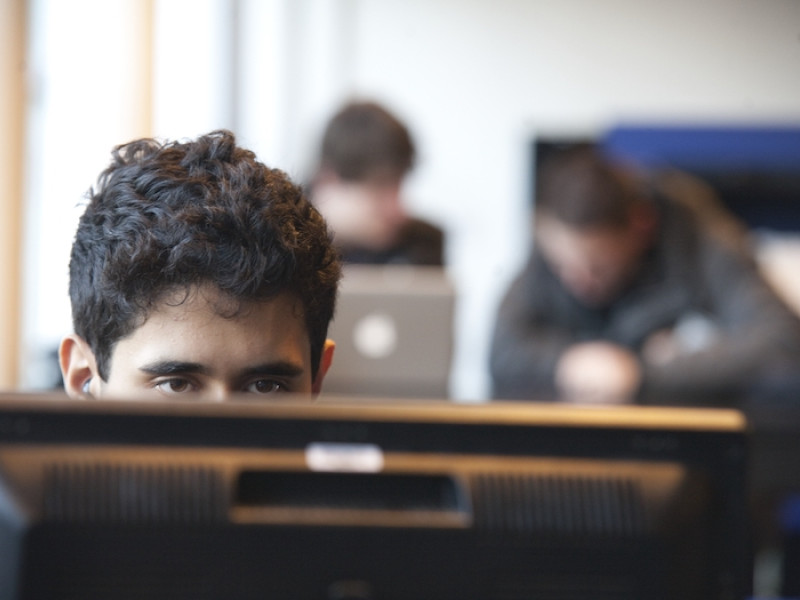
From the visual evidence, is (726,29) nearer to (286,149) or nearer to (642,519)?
(286,149)

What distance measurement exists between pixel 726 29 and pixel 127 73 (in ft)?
10.6

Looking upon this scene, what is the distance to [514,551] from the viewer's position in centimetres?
53

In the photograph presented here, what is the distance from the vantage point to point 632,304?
2.77 m

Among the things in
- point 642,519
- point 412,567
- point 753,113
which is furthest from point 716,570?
point 753,113

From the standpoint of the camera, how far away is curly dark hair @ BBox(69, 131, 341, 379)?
37.3 inches

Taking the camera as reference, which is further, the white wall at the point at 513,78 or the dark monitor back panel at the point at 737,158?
the white wall at the point at 513,78

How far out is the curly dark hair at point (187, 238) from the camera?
0.95m

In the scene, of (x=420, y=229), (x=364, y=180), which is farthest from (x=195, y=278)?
(x=420, y=229)

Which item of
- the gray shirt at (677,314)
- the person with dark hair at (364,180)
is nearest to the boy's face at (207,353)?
the person with dark hair at (364,180)

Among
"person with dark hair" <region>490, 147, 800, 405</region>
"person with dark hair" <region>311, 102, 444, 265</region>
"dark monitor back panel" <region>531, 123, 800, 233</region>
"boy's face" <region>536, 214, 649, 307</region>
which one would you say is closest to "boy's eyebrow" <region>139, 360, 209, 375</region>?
"person with dark hair" <region>311, 102, 444, 265</region>

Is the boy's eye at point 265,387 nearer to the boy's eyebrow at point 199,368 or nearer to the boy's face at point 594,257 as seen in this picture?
the boy's eyebrow at point 199,368

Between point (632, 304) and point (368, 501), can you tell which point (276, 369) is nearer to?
point (368, 501)

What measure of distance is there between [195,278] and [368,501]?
1.49ft

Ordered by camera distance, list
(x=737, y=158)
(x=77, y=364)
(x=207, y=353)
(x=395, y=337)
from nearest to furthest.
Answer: (x=207, y=353) → (x=77, y=364) → (x=395, y=337) → (x=737, y=158)
